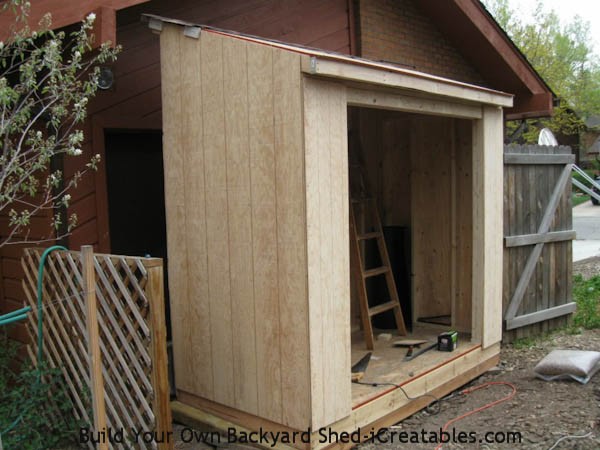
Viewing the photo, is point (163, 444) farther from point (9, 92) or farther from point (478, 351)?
point (478, 351)

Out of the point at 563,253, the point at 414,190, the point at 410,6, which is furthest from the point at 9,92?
the point at 563,253

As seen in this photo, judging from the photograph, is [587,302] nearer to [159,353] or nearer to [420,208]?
[420,208]

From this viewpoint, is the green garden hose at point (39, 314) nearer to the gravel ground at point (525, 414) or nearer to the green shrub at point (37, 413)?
the green shrub at point (37, 413)

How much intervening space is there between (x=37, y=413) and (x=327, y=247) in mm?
2196

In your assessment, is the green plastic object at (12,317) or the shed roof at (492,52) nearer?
the green plastic object at (12,317)

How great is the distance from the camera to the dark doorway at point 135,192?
493cm

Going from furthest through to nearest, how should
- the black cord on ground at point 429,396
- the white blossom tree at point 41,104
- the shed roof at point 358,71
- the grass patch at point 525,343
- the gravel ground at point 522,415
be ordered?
the grass patch at point 525,343, the black cord on ground at point 429,396, the gravel ground at point 522,415, the shed roof at point 358,71, the white blossom tree at point 41,104

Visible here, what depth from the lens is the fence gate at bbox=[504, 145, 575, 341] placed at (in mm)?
6520

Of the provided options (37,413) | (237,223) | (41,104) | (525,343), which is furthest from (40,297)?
(525,343)

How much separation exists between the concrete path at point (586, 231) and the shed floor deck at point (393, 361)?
291 inches

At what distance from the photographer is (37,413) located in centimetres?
389

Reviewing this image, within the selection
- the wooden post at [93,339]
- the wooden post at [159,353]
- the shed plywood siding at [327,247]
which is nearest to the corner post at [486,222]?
the shed plywood siding at [327,247]

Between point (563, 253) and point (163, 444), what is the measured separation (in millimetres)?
5469

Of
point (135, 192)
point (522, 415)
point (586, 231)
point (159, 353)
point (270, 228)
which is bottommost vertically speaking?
point (522, 415)
